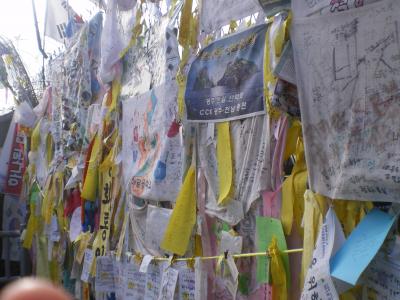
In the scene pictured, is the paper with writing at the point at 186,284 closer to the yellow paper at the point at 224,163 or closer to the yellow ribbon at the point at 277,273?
the yellow paper at the point at 224,163

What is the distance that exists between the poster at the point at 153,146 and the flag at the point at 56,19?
6.18 feet

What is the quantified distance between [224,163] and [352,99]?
689 millimetres

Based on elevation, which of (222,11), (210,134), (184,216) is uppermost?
(222,11)

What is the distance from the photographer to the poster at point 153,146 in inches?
87.5

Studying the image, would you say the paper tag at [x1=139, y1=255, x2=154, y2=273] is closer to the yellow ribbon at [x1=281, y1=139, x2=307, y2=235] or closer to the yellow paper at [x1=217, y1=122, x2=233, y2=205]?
the yellow paper at [x1=217, y1=122, x2=233, y2=205]

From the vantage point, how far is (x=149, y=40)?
8.36ft

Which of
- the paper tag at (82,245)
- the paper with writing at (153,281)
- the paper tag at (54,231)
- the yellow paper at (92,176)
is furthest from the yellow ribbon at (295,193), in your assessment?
the paper tag at (54,231)

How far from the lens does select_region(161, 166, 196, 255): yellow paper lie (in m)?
2.04

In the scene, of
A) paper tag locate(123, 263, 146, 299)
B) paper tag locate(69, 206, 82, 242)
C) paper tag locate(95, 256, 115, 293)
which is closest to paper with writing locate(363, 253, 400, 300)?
paper tag locate(123, 263, 146, 299)

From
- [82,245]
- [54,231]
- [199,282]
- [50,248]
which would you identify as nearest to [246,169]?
[199,282]

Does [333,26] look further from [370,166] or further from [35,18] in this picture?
[35,18]

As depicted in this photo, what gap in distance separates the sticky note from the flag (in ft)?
10.3

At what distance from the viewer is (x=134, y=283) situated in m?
2.54

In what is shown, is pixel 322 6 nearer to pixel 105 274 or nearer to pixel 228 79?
pixel 228 79
